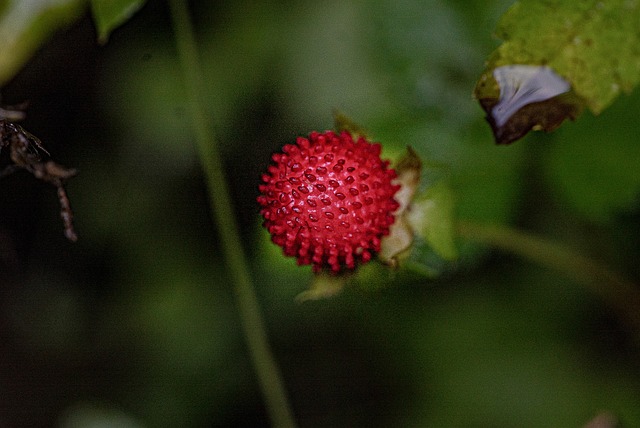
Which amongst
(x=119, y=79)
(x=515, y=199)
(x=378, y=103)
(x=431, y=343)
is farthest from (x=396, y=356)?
(x=119, y=79)

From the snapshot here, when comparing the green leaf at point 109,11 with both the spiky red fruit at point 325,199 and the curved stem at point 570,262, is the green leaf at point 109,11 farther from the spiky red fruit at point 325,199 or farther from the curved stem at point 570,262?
the curved stem at point 570,262

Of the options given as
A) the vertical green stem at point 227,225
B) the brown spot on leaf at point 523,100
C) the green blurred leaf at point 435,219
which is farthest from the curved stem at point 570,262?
the brown spot on leaf at point 523,100

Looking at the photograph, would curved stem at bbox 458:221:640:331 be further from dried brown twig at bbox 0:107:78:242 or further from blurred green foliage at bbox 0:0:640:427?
dried brown twig at bbox 0:107:78:242

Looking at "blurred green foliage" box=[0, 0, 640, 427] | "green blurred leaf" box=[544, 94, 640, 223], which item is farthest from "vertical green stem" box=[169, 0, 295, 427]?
"green blurred leaf" box=[544, 94, 640, 223]

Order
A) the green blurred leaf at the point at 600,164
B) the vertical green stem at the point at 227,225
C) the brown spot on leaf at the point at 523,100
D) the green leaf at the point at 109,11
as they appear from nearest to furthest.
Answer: the brown spot on leaf at the point at 523,100 < the green leaf at the point at 109,11 < the green blurred leaf at the point at 600,164 < the vertical green stem at the point at 227,225

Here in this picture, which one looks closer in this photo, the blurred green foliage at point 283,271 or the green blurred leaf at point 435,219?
the green blurred leaf at point 435,219

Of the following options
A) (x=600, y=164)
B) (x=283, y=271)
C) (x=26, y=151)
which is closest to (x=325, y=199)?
(x=26, y=151)
